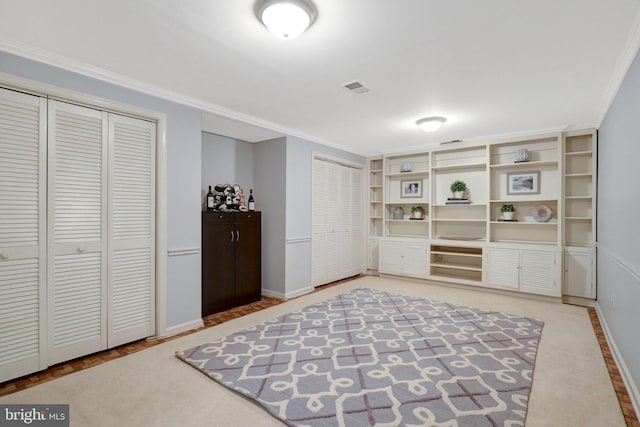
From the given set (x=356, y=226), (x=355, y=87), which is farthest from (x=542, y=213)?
(x=355, y=87)

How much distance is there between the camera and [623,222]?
2.54 meters

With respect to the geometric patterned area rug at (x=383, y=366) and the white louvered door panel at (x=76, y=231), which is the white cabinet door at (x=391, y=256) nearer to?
the geometric patterned area rug at (x=383, y=366)

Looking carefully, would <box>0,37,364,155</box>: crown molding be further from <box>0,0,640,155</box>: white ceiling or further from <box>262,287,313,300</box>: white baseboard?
<box>262,287,313,300</box>: white baseboard

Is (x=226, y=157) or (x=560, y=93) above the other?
(x=560, y=93)

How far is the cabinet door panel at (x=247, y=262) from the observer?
14.2 ft

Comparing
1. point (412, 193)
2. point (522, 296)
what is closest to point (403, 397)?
point (522, 296)

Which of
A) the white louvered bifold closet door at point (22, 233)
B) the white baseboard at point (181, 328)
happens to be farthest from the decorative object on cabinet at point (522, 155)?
the white louvered bifold closet door at point (22, 233)

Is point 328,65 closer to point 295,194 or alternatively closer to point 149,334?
point 295,194

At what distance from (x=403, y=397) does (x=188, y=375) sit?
1.61 m

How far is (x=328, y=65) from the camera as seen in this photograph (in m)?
2.65

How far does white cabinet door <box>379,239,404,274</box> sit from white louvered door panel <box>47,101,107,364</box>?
457 centimetres

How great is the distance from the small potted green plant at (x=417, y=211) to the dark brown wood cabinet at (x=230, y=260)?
9.96 feet

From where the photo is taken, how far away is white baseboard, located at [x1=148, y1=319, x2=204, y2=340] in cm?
324

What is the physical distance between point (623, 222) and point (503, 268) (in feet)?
8.15
